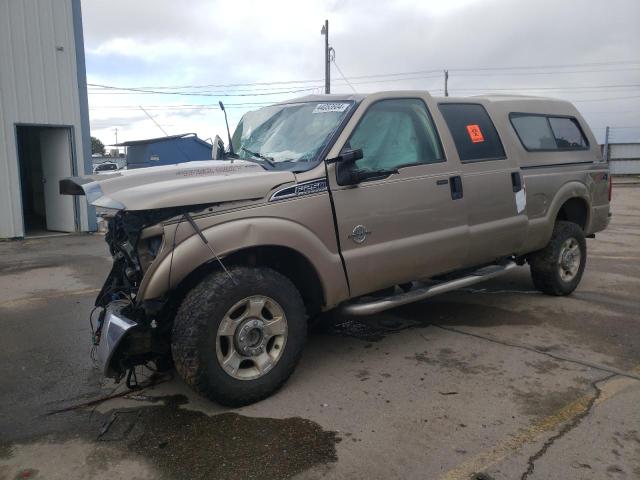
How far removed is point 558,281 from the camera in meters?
6.17

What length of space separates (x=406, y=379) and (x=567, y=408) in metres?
1.09

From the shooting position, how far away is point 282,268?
407 cm

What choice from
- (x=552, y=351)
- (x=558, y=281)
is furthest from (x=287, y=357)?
(x=558, y=281)

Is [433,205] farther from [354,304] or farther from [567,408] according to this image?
[567,408]

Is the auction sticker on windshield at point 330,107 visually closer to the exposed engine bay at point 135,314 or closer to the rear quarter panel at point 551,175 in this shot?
the exposed engine bay at point 135,314

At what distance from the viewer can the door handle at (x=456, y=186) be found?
4.77 metres

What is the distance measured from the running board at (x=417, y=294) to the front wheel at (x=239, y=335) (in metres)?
0.50

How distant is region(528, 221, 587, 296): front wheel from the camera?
6.05 meters

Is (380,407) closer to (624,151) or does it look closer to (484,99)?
(484,99)

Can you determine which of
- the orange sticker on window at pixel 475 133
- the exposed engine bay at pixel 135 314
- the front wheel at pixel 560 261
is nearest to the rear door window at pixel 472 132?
the orange sticker on window at pixel 475 133

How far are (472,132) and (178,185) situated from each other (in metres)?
2.91

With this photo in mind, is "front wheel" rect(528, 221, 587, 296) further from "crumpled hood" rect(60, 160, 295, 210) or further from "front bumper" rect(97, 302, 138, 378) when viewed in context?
"front bumper" rect(97, 302, 138, 378)

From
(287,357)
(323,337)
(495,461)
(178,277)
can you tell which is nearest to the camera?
(495,461)

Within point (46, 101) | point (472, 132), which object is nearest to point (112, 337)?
point (472, 132)
